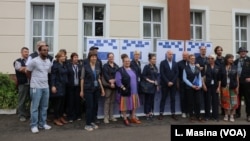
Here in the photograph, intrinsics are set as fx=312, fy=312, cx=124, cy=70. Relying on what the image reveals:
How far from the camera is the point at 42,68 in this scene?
735cm

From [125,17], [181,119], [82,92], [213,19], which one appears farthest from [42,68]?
[213,19]

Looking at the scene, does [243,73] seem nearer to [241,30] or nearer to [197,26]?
[197,26]

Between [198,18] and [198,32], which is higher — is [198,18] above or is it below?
above

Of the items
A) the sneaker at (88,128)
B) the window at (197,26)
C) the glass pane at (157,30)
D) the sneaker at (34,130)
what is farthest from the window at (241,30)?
the sneaker at (34,130)

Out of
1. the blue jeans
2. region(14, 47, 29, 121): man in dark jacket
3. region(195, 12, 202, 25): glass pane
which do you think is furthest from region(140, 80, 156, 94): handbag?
region(195, 12, 202, 25): glass pane

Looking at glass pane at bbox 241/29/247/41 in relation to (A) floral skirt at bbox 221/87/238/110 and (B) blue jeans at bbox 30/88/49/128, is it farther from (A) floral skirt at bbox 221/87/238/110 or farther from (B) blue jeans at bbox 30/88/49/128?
(B) blue jeans at bbox 30/88/49/128

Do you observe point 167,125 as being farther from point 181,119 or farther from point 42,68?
point 42,68

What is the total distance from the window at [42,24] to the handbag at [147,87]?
14.3ft

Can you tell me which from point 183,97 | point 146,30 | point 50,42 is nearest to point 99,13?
point 146,30

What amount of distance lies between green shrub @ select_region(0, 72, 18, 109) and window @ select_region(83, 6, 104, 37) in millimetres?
3272

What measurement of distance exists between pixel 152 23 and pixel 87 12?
257 centimetres

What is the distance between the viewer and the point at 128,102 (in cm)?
832

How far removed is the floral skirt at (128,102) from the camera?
827cm

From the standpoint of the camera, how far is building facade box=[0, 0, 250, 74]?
10.9 meters
